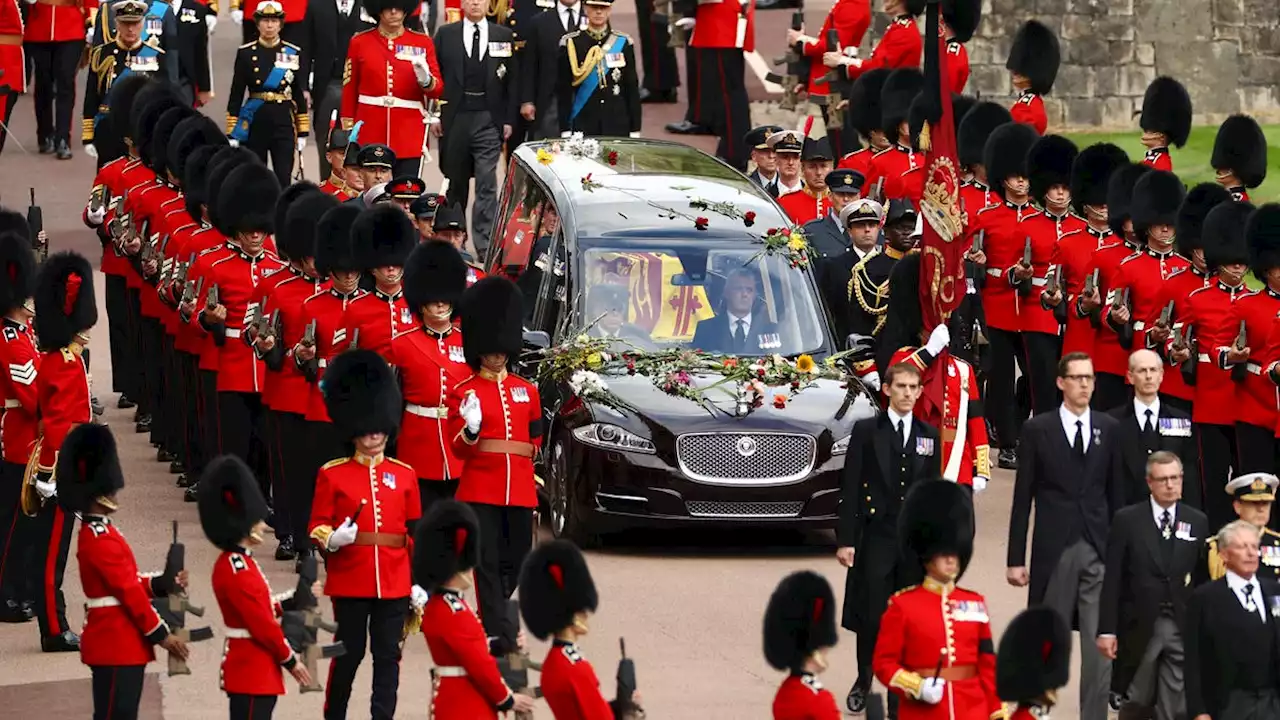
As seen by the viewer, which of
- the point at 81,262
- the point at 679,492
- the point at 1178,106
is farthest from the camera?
the point at 1178,106

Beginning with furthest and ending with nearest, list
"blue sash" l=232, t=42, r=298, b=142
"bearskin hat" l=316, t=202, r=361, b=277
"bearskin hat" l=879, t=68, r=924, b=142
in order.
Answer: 1. "blue sash" l=232, t=42, r=298, b=142
2. "bearskin hat" l=879, t=68, r=924, b=142
3. "bearskin hat" l=316, t=202, r=361, b=277

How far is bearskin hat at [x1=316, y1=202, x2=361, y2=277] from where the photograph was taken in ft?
48.5

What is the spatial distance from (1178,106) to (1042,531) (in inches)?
262

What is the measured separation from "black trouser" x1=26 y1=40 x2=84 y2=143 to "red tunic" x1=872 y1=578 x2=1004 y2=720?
14.2 m

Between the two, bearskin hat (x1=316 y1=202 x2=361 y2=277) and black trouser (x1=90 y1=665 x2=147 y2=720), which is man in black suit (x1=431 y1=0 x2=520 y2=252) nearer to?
bearskin hat (x1=316 y1=202 x2=361 y2=277)

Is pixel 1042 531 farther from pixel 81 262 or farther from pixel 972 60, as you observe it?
pixel 972 60

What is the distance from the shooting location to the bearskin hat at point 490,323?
13625 mm

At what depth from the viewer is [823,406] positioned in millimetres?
15648

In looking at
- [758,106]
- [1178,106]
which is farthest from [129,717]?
[758,106]

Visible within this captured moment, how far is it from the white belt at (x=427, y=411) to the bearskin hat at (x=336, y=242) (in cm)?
84

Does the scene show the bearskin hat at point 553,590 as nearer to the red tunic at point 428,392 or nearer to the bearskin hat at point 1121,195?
the red tunic at point 428,392

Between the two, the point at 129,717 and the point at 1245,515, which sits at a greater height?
the point at 1245,515

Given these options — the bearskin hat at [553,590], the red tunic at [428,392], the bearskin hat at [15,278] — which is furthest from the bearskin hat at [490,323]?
the bearskin hat at [553,590]

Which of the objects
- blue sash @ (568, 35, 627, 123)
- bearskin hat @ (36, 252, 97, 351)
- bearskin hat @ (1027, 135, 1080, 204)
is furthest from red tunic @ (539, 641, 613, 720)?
blue sash @ (568, 35, 627, 123)
